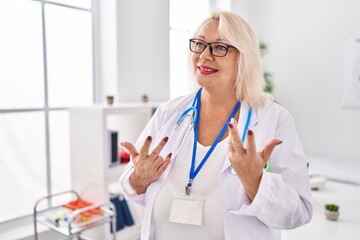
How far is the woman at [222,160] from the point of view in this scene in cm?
101

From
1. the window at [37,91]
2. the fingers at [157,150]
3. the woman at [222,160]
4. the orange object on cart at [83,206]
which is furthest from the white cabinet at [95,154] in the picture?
the fingers at [157,150]

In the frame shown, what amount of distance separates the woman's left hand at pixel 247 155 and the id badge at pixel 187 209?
0.81 feet

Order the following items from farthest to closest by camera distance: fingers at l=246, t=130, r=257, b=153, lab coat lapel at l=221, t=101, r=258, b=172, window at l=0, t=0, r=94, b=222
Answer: window at l=0, t=0, r=94, b=222 < lab coat lapel at l=221, t=101, r=258, b=172 < fingers at l=246, t=130, r=257, b=153

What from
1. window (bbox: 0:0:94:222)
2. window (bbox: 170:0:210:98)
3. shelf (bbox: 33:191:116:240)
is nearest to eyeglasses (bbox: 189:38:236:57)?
shelf (bbox: 33:191:116:240)

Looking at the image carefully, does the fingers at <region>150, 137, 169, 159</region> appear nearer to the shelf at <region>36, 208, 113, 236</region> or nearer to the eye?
the eye

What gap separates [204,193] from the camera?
1.15 meters

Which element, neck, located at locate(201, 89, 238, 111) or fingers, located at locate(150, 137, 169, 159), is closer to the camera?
fingers, located at locate(150, 137, 169, 159)

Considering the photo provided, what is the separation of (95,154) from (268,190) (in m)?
1.56

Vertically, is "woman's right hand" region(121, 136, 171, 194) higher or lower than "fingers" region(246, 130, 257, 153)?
lower

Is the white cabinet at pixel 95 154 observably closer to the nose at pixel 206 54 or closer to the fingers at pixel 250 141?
the nose at pixel 206 54

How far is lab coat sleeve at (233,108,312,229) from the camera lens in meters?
0.98

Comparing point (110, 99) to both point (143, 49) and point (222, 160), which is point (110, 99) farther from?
point (222, 160)

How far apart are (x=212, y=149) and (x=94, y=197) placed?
4.62 ft

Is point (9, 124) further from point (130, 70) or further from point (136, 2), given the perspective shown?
point (136, 2)
